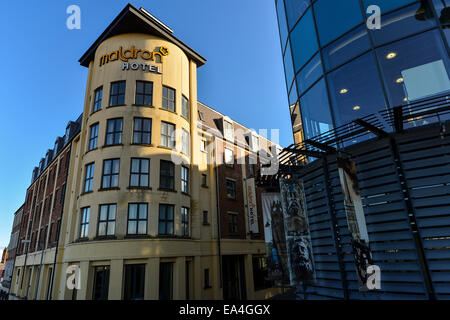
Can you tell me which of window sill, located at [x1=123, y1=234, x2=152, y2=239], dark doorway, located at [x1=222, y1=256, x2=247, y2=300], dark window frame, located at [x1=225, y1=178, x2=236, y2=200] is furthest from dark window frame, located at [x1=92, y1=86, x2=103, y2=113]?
dark doorway, located at [x1=222, y1=256, x2=247, y2=300]

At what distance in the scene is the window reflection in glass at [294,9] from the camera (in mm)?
14539

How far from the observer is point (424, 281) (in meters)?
8.35

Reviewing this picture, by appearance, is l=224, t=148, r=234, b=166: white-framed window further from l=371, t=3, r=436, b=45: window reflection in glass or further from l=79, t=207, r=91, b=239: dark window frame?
l=371, t=3, r=436, b=45: window reflection in glass

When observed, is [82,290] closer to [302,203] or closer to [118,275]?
[118,275]

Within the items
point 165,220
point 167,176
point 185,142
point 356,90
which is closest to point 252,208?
point 185,142

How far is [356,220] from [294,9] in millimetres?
12340

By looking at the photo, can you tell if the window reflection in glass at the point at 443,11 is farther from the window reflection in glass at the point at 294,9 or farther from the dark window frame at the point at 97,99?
the dark window frame at the point at 97,99

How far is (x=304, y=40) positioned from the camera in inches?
566

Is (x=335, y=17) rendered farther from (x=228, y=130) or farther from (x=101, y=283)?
(x=101, y=283)

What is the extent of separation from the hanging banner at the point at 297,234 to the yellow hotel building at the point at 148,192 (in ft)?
30.8

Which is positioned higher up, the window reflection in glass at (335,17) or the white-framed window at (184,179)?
the window reflection in glass at (335,17)

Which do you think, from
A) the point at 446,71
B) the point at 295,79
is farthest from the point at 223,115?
the point at 446,71

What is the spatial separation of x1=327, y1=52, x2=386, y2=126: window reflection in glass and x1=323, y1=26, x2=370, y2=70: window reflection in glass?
0.36 meters

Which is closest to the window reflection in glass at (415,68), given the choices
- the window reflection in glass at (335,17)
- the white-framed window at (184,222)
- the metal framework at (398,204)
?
the metal framework at (398,204)
